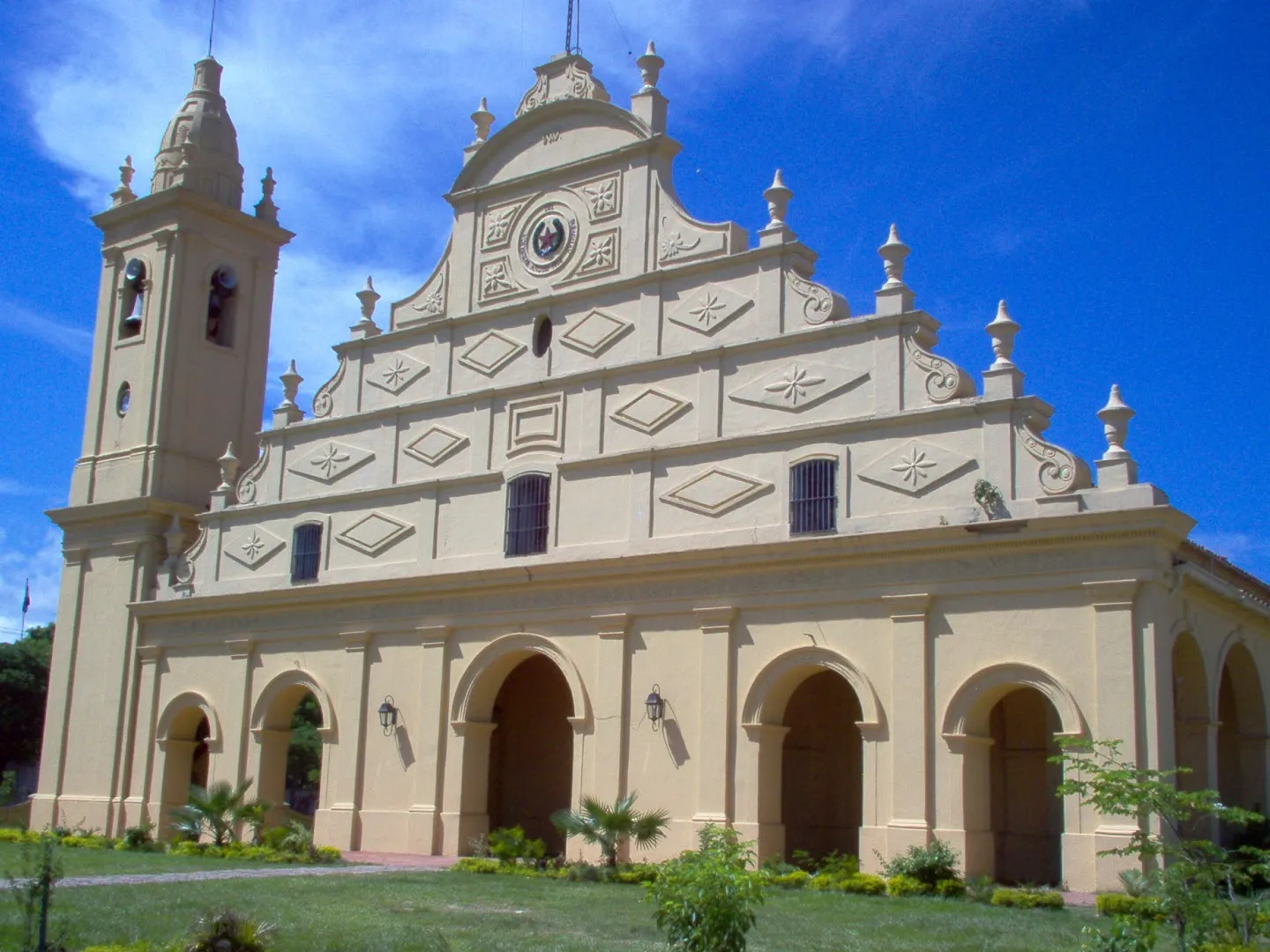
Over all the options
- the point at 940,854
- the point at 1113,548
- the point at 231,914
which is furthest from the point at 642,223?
the point at 231,914

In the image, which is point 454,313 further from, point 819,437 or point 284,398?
point 819,437

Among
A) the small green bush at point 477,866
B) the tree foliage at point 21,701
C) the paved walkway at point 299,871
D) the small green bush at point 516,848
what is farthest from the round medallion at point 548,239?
the tree foliage at point 21,701

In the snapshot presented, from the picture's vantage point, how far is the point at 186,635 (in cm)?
3091

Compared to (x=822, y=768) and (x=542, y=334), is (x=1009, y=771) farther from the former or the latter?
(x=542, y=334)

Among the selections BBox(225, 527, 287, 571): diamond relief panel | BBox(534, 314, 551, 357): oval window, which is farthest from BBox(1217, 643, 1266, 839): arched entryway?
BBox(225, 527, 287, 571): diamond relief panel

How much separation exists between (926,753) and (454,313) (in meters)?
13.1

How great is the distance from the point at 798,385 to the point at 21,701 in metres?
38.1

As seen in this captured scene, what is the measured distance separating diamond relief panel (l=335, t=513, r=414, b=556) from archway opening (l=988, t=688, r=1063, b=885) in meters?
11.7

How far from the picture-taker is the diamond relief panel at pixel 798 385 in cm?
2272

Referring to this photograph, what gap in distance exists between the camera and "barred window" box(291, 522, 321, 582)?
2931 centimetres

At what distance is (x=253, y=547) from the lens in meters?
30.4

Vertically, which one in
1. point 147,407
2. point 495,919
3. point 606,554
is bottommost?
point 495,919

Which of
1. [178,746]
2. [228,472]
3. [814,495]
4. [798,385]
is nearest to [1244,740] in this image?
[814,495]

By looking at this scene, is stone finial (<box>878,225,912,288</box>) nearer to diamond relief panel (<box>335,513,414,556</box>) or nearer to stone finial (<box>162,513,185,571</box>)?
diamond relief panel (<box>335,513,414,556</box>)
